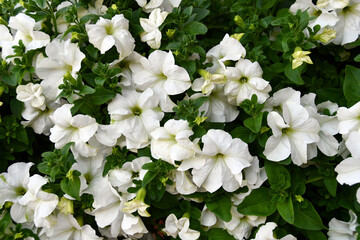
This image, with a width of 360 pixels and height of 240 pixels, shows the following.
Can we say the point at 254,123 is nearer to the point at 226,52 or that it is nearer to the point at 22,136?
the point at 226,52

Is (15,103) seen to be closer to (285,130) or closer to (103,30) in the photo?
(103,30)

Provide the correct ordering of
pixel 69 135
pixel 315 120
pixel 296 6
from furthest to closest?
pixel 296 6 → pixel 69 135 → pixel 315 120

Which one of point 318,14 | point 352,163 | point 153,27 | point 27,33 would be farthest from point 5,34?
point 352,163

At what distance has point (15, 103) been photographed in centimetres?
136

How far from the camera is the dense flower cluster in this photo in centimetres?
116

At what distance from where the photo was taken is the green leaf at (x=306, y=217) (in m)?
1.18

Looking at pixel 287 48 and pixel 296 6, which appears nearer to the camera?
pixel 287 48

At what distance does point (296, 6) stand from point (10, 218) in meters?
1.04

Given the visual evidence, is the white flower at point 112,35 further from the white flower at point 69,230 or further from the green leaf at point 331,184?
the green leaf at point 331,184

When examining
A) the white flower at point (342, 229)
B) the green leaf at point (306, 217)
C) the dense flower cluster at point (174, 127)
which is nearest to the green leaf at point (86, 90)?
the dense flower cluster at point (174, 127)

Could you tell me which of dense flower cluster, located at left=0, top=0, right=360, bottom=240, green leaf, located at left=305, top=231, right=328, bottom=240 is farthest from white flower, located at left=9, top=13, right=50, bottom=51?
green leaf, located at left=305, top=231, right=328, bottom=240

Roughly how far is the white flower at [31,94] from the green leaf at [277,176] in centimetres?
65

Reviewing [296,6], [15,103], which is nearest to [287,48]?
[296,6]

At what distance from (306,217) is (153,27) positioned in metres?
0.65
